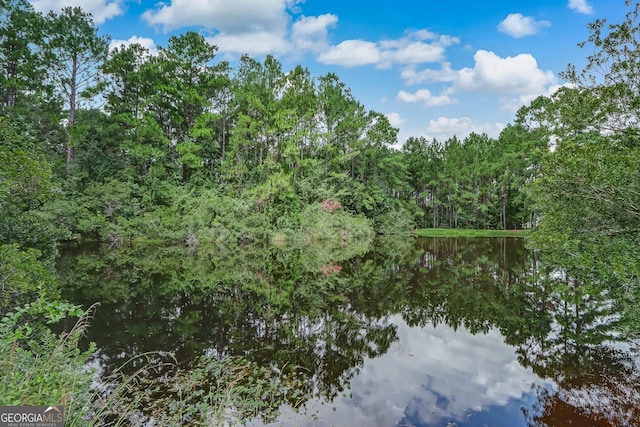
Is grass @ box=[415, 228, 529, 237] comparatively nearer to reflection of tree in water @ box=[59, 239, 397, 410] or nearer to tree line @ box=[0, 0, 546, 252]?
tree line @ box=[0, 0, 546, 252]

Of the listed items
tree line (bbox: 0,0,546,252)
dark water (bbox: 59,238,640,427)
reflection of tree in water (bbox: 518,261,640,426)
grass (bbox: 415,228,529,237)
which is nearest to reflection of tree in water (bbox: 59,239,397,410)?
dark water (bbox: 59,238,640,427)

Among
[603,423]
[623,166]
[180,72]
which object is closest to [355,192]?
[180,72]

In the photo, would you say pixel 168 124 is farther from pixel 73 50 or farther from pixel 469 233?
pixel 469 233

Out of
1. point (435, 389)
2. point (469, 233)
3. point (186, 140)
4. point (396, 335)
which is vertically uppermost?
point (186, 140)

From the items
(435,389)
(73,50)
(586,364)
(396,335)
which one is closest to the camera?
(435,389)

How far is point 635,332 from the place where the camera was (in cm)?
729

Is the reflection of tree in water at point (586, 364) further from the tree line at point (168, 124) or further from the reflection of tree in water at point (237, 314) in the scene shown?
the tree line at point (168, 124)

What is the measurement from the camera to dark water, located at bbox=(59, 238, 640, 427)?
496 centimetres

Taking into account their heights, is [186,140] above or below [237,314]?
above

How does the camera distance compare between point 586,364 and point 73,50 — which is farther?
point 73,50

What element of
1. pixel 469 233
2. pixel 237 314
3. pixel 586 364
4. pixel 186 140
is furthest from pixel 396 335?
pixel 469 233

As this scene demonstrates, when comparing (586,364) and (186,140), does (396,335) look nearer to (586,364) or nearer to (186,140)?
(586,364)

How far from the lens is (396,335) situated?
26.3 ft

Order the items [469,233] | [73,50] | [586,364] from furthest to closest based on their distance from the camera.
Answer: [469,233], [73,50], [586,364]
